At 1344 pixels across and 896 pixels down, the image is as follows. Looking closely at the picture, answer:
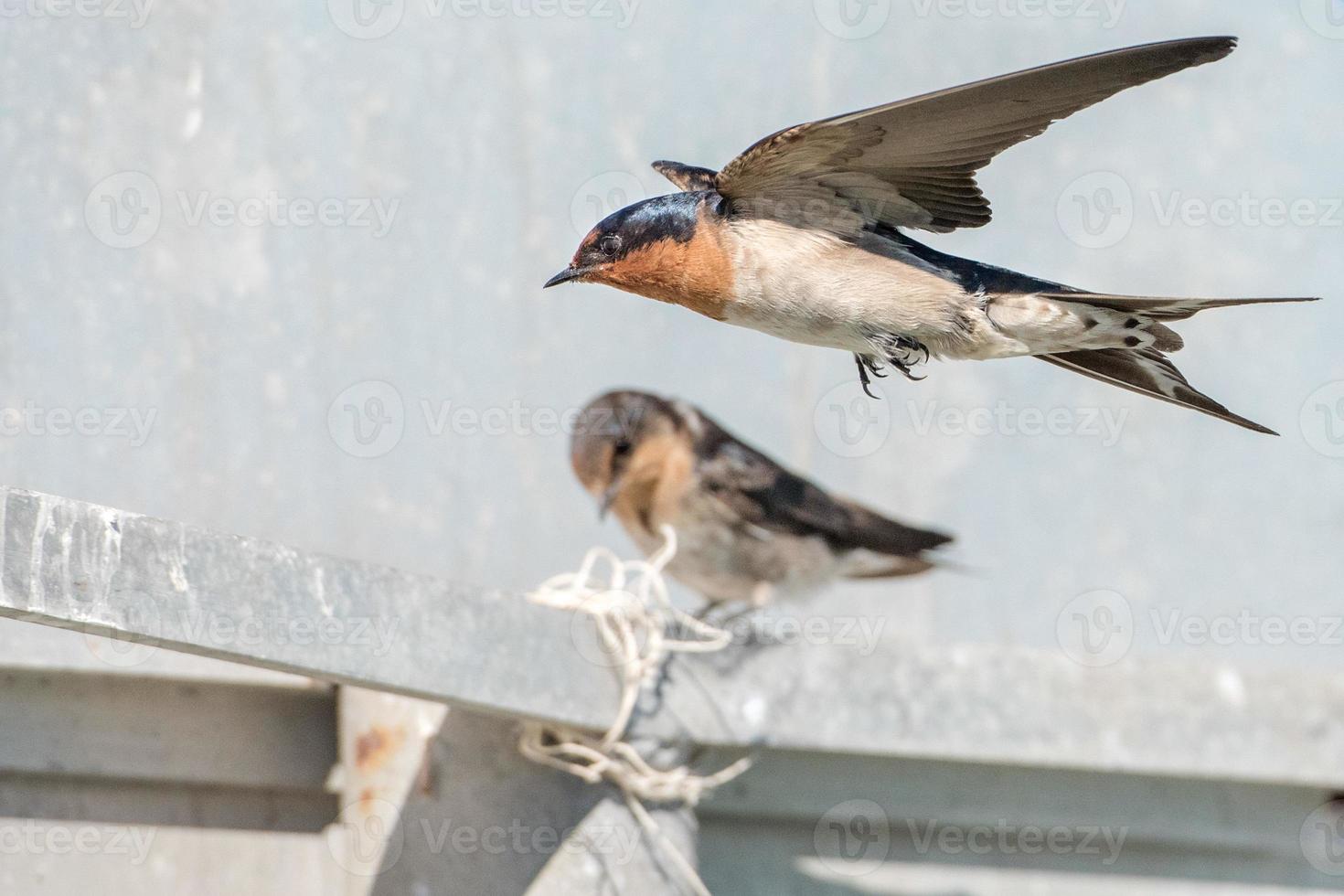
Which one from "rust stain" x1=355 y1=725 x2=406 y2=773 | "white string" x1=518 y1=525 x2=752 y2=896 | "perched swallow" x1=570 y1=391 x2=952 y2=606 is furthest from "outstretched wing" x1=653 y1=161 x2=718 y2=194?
"perched swallow" x1=570 y1=391 x2=952 y2=606

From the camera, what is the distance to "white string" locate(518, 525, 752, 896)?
2.72 metres

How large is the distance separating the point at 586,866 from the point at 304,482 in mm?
1078

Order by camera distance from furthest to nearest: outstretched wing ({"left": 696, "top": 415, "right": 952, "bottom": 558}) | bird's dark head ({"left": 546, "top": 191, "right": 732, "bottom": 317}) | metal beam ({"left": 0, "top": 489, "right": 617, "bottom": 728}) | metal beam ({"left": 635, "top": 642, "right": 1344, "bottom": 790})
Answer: outstretched wing ({"left": 696, "top": 415, "right": 952, "bottom": 558}) < metal beam ({"left": 635, "top": 642, "right": 1344, "bottom": 790}) < bird's dark head ({"left": 546, "top": 191, "right": 732, "bottom": 317}) < metal beam ({"left": 0, "top": 489, "right": 617, "bottom": 728})

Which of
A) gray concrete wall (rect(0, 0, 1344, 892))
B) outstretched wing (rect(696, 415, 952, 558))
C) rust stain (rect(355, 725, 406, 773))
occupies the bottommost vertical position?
rust stain (rect(355, 725, 406, 773))

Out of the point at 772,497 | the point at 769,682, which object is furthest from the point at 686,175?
the point at 772,497

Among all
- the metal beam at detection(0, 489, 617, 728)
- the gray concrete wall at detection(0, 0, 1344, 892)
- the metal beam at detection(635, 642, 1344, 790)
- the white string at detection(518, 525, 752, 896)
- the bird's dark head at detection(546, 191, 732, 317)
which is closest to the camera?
the metal beam at detection(0, 489, 617, 728)

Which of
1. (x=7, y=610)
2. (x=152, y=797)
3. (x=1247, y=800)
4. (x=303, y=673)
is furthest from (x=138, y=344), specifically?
(x=1247, y=800)

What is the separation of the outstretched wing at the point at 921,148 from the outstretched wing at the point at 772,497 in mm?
2126

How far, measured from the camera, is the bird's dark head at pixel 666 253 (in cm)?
197

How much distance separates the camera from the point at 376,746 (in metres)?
2.83

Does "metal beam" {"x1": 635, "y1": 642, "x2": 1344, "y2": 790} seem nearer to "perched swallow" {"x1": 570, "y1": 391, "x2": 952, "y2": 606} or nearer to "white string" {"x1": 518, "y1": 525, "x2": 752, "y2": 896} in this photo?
"white string" {"x1": 518, "y1": 525, "x2": 752, "y2": 896}

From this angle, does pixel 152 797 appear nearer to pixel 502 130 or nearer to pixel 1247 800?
pixel 502 130

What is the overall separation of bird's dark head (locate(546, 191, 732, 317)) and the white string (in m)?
0.77

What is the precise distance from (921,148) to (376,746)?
1515mm
